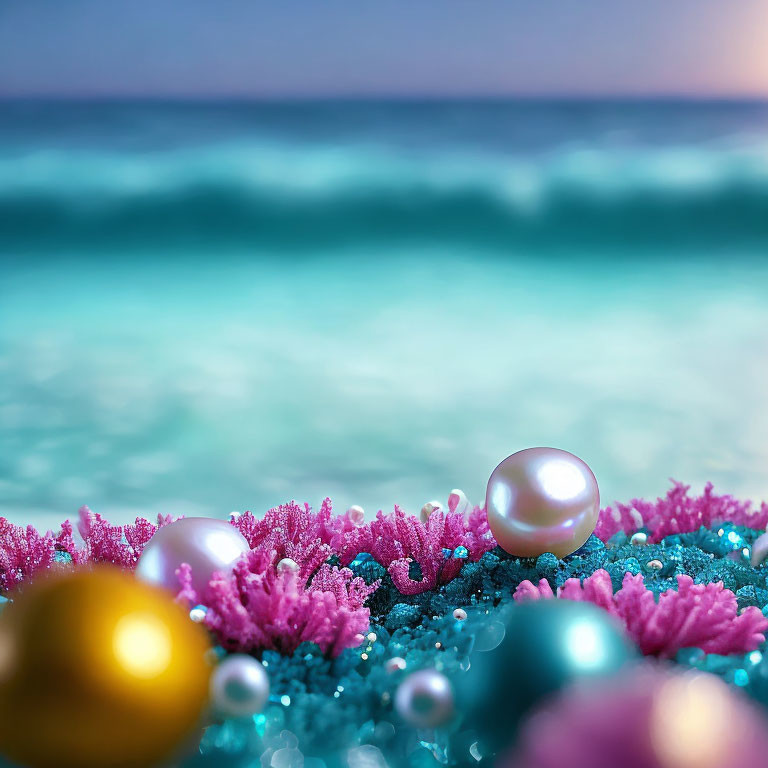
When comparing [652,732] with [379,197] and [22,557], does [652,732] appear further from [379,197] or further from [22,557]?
[379,197]

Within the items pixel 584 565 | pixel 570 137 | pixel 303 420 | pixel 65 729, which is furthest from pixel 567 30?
pixel 65 729

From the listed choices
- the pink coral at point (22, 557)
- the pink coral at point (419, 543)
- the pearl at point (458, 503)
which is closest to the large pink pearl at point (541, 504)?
the pink coral at point (419, 543)

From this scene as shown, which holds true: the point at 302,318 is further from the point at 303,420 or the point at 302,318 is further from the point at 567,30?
the point at 567,30

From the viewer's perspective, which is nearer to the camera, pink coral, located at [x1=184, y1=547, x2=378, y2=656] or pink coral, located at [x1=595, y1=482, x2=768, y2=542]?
pink coral, located at [x1=184, y1=547, x2=378, y2=656]

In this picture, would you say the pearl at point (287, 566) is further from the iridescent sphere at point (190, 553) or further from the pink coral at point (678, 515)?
the pink coral at point (678, 515)

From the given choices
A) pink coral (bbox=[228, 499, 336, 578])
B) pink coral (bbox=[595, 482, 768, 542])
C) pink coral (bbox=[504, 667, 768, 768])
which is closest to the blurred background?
pink coral (bbox=[595, 482, 768, 542])

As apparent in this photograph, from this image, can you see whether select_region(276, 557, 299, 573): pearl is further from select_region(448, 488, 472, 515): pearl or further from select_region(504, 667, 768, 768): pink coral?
select_region(504, 667, 768, 768): pink coral
